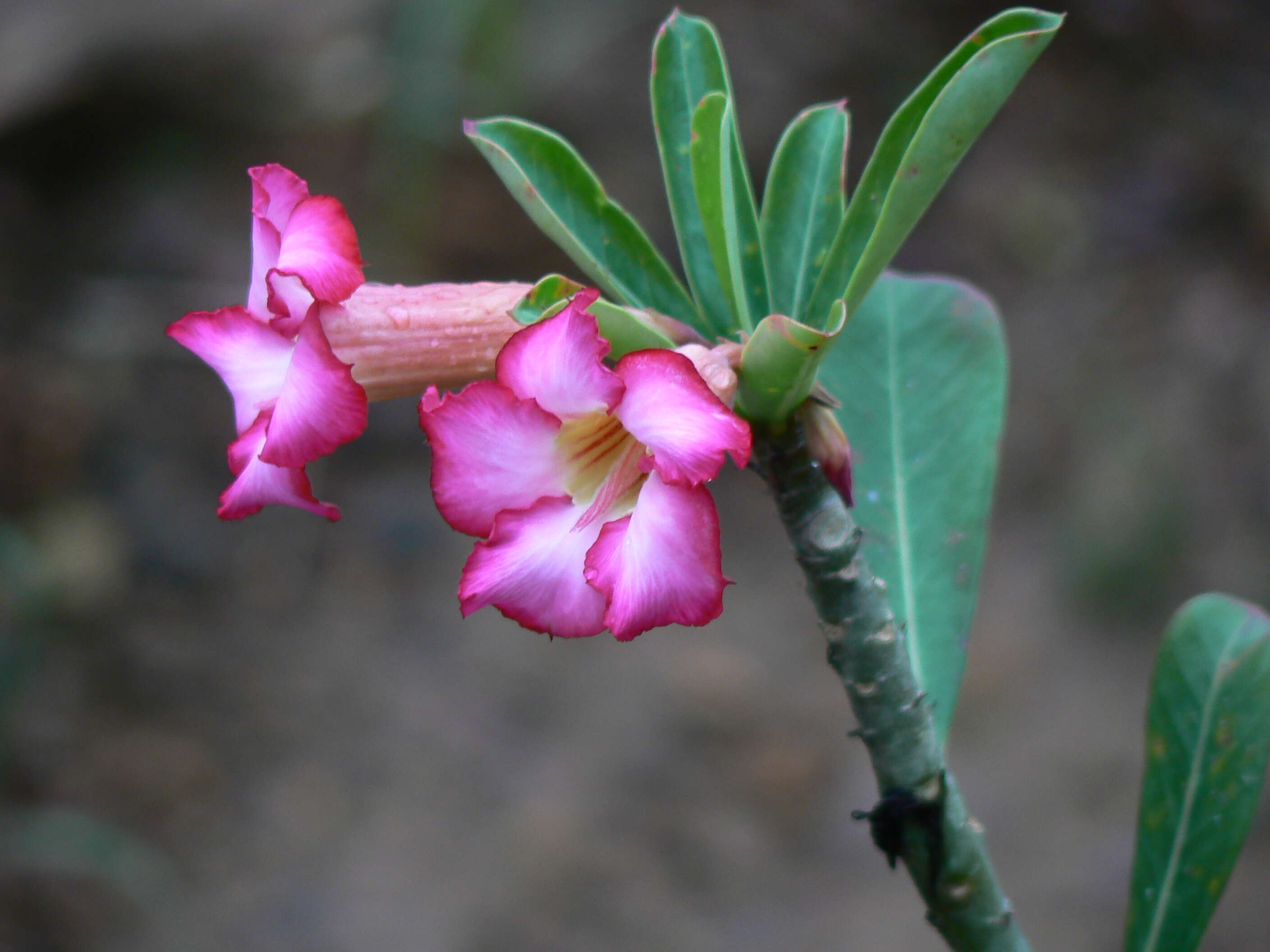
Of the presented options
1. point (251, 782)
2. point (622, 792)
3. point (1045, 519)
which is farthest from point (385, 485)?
point (1045, 519)

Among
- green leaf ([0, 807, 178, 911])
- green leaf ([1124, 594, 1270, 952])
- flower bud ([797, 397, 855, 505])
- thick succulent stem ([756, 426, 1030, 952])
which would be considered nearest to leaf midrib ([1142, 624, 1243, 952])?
green leaf ([1124, 594, 1270, 952])

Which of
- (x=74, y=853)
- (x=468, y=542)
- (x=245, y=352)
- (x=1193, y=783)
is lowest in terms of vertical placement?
(x=1193, y=783)

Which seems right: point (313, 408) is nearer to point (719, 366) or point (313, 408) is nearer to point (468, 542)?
point (719, 366)

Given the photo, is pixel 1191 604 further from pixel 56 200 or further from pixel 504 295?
pixel 56 200

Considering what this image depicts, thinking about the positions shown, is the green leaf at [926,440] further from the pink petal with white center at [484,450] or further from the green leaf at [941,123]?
the pink petal with white center at [484,450]

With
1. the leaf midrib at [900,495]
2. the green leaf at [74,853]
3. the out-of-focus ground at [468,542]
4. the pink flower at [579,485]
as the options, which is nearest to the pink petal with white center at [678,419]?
the pink flower at [579,485]

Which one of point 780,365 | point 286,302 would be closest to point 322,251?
point 286,302
